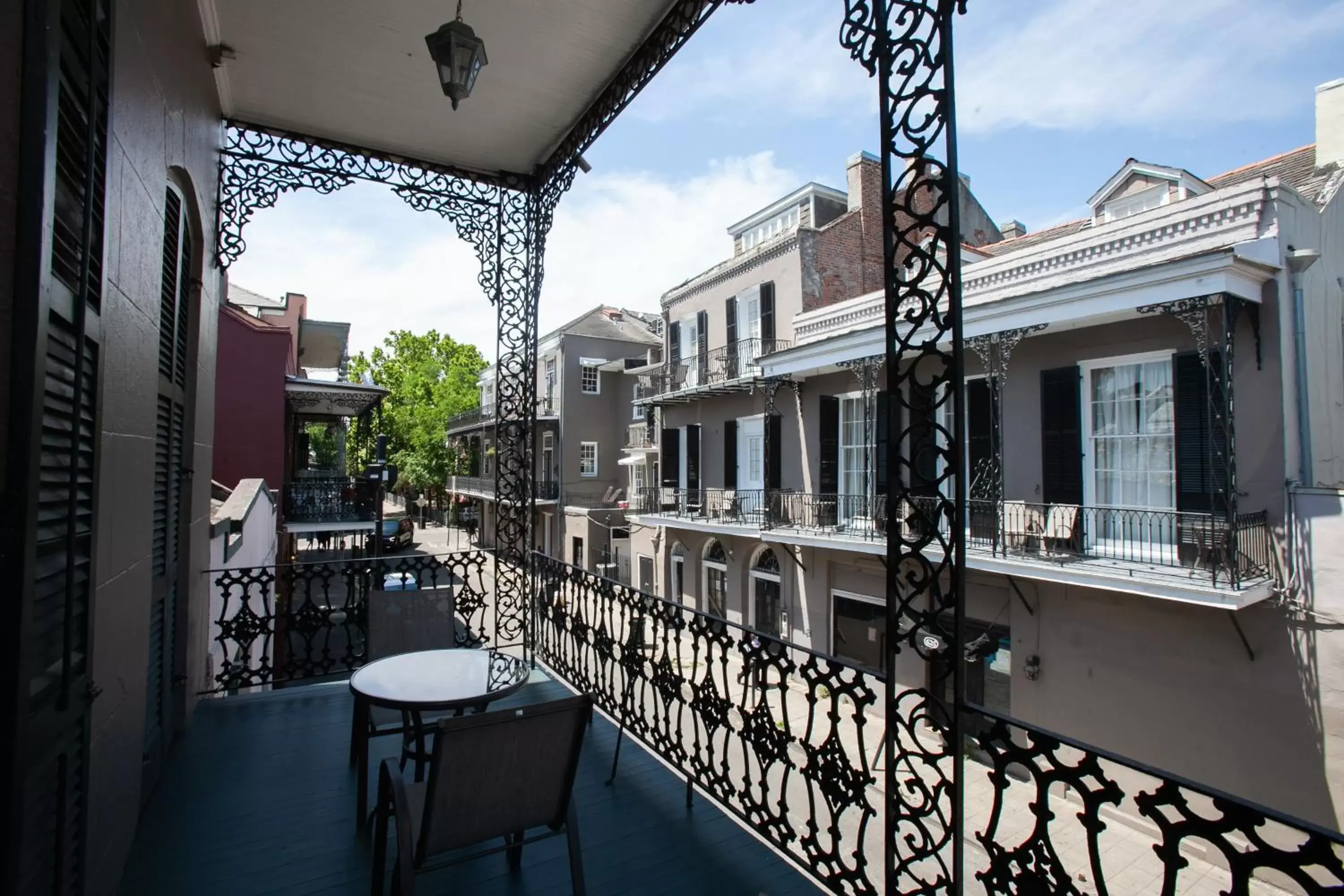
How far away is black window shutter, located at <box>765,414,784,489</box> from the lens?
14195mm

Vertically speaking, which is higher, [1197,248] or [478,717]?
[1197,248]

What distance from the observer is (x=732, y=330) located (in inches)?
A: 648

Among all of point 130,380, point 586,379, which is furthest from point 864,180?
point 130,380

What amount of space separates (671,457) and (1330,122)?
13.5m

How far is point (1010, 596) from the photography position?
31.4ft

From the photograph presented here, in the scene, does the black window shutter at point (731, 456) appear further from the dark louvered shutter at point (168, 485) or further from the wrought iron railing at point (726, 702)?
the dark louvered shutter at point (168, 485)

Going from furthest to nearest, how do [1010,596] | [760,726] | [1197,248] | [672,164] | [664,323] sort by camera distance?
[664,323] → [1010,596] → [1197,248] → [672,164] → [760,726]

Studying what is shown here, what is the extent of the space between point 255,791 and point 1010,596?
9353 mm

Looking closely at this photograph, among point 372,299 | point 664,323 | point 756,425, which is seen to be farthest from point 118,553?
point 372,299

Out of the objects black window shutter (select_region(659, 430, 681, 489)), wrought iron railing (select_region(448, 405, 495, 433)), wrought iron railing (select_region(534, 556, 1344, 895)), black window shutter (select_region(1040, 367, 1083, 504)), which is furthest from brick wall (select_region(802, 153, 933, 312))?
wrought iron railing (select_region(448, 405, 495, 433))

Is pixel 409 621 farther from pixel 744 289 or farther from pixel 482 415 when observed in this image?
pixel 482 415

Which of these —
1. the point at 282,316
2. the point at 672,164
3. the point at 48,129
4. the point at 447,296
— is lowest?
the point at 48,129

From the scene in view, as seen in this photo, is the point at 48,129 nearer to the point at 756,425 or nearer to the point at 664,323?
the point at 756,425

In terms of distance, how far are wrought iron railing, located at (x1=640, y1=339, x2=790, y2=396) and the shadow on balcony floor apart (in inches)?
442
